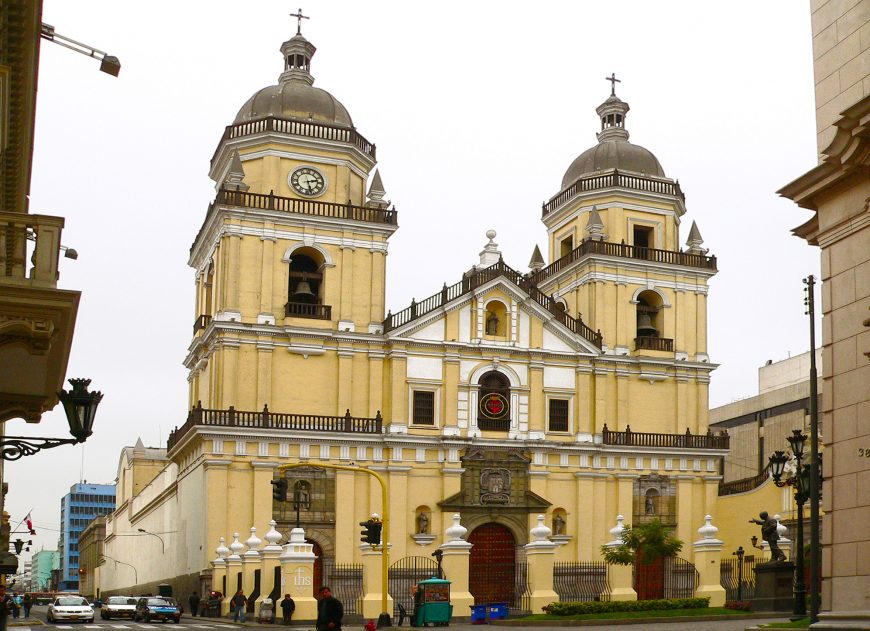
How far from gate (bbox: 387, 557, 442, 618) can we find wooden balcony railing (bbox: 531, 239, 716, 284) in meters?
14.8

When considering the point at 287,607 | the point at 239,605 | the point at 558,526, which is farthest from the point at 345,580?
the point at 558,526

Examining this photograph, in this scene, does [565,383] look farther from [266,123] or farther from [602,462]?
[266,123]

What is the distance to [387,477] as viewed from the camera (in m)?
47.2

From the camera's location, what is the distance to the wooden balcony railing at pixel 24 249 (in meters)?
11.8

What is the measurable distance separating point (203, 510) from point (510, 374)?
43.5 ft

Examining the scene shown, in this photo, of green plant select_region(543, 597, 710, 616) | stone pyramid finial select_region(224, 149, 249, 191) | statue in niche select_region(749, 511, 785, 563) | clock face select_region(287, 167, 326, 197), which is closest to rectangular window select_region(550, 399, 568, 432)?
clock face select_region(287, 167, 326, 197)

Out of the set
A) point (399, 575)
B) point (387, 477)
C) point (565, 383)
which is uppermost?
point (565, 383)

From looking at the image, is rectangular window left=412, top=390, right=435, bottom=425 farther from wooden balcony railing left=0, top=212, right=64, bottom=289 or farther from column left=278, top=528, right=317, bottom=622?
wooden balcony railing left=0, top=212, right=64, bottom=289

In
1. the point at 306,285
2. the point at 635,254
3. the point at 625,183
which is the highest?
the point at 625,183

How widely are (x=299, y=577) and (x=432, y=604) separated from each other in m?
5.45

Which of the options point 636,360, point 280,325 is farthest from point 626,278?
point 280,325

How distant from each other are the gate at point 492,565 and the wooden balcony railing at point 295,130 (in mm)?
16115

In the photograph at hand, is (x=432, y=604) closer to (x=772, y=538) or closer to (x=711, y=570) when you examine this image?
(x=772, y=538)

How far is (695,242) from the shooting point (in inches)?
2114
